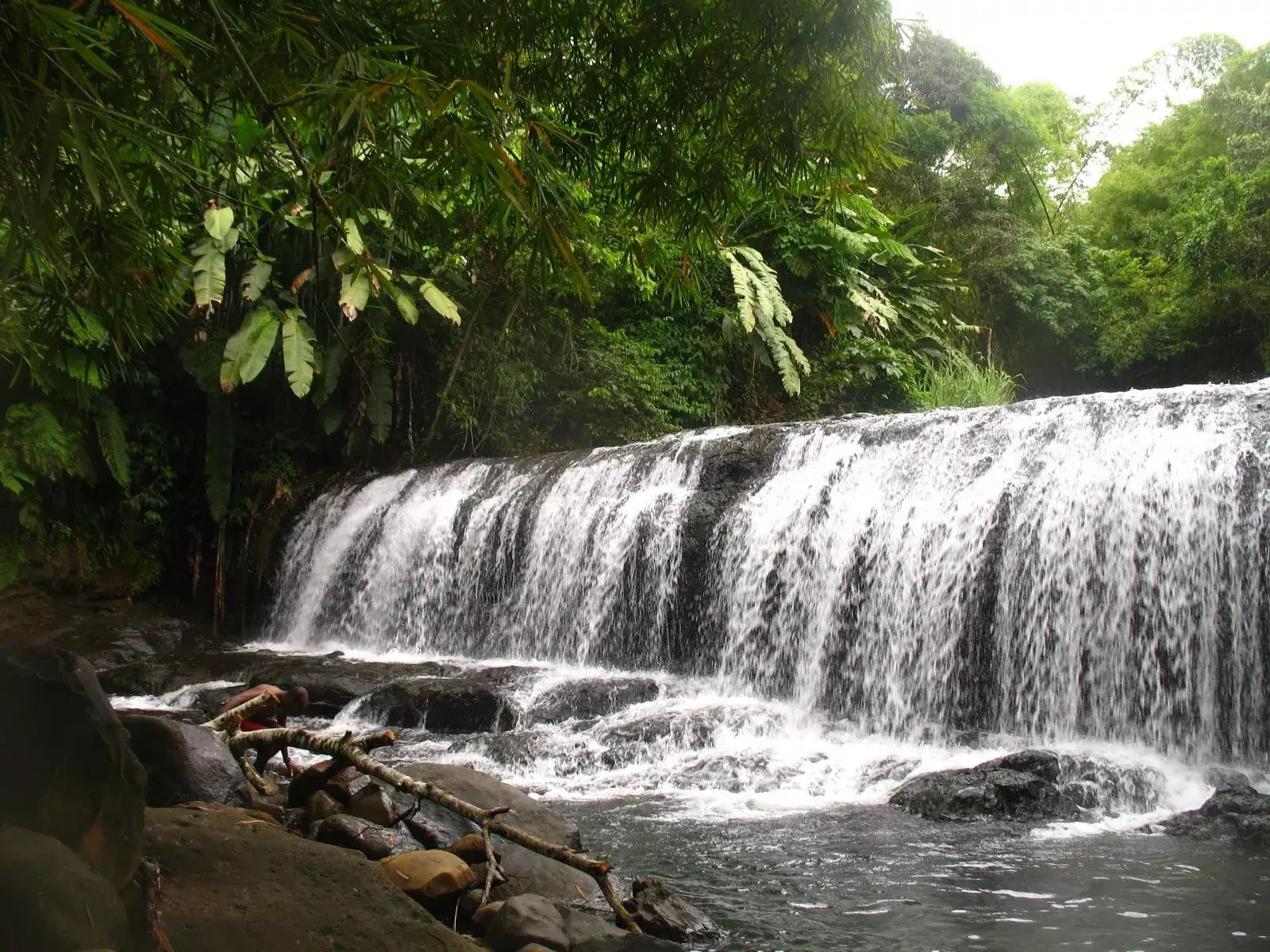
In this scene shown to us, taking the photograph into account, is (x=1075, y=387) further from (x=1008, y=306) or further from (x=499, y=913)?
(x=499, y=913)

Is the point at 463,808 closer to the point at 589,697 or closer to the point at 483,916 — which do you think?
the point at 483,916

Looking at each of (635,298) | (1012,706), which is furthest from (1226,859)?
(635,298)

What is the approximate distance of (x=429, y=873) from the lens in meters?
3.56

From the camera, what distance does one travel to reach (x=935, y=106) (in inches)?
913

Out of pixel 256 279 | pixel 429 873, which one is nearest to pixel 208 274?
pixel 256 279

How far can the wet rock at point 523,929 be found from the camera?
330 cm

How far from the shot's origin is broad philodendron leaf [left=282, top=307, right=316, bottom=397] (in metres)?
12.4

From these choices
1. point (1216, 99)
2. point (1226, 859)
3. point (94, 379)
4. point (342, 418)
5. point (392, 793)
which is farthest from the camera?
point (1216, 99)

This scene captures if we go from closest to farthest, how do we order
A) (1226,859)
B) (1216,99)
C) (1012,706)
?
1. (1226,859)
2. (1012,706)
3. (1216,99)

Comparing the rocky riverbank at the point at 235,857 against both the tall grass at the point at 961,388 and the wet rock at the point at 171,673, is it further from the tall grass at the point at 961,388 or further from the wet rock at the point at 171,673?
the tall grass at the point at 961,388

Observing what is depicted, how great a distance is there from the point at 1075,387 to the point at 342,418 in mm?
15719

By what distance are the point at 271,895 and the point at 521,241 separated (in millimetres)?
1913

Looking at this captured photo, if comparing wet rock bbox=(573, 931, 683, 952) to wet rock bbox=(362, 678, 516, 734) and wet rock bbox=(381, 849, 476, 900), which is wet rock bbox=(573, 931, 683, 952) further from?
wet rock bbox=(362, 678, 516, 734)

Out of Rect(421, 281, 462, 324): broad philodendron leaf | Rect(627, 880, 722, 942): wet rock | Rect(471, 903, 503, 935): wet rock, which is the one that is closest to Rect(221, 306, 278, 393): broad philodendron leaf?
Rect(421, 281, 462, 324): broad philodendron leaf
